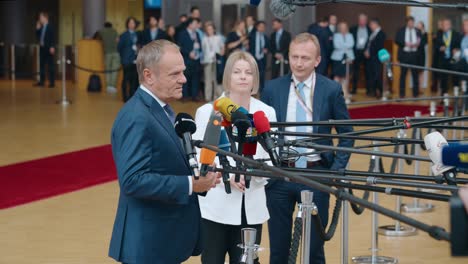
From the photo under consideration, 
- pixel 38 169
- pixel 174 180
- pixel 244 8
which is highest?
pixel 244 8

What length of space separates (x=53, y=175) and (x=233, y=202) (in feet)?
20.5

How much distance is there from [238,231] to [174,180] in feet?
4.60

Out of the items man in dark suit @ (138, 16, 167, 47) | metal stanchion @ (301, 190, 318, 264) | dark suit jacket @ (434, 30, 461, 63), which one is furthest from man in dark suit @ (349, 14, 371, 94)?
metal stanchion @ (301, 190, 318, 264)

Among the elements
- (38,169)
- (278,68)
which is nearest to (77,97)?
(278,68)

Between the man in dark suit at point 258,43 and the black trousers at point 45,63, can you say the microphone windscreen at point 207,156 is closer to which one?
the man in dark suit at point 258,43

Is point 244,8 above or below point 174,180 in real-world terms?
above

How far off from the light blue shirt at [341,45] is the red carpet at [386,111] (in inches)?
71.4

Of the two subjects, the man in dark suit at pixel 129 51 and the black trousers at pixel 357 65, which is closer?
the man in dark suit at pixel 129 51

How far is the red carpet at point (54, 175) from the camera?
400 inches

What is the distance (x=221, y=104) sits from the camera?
373cm

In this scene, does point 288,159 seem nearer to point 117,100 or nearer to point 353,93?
point 117,100

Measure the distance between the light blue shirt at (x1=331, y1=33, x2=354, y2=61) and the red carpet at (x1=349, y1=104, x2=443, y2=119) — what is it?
181cm

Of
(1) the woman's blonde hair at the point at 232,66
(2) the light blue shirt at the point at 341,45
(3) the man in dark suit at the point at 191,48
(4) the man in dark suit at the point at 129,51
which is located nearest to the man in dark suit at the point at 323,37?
(2) the light blue shirt at the point at 341,45

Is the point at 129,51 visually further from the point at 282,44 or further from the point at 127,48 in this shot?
the point at 282,44
